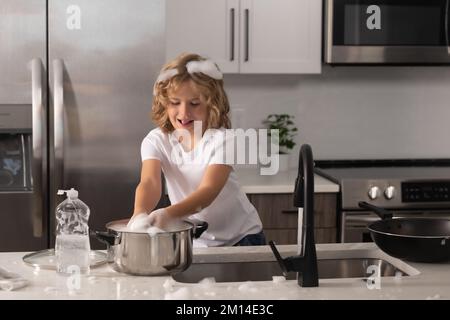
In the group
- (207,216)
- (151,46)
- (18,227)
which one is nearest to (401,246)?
(207,216)

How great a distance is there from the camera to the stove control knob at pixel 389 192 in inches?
128

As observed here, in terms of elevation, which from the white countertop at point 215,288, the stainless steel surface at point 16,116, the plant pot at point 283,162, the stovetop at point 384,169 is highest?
the stainless steel surface at point 16,116

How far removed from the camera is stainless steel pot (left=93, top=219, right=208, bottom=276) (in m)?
1.72

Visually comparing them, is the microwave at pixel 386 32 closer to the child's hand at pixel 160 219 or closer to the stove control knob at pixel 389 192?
the stove control knob at pixel 389 192

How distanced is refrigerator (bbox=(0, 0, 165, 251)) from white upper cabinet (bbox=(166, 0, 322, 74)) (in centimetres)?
40

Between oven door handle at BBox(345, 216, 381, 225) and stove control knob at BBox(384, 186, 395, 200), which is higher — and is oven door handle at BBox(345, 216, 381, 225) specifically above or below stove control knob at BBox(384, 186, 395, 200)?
below

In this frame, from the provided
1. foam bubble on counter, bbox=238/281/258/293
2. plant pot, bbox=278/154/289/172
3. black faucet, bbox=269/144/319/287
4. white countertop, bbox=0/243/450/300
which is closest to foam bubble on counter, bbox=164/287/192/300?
white countertop, bbox=0/243/450/300

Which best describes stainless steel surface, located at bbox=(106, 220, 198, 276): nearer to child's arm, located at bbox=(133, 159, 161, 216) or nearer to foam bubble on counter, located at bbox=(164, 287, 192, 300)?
foam bubble on counter, located at bbox=(164, 287, 192, 300)

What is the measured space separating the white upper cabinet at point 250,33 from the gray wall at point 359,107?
0.98 ft

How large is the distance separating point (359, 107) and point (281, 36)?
680mm

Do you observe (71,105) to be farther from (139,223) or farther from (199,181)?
(139,223)

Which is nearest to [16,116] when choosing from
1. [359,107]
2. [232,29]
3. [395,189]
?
[232,29]

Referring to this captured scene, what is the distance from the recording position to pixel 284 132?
12.1ft

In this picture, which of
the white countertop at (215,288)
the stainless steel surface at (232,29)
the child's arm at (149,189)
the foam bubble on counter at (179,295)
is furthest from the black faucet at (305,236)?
the stainless steel surface at (232,29)
